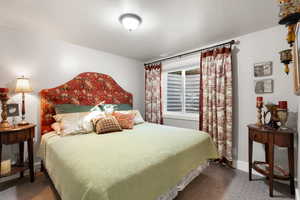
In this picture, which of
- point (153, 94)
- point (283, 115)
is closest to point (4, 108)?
point (153, 94)

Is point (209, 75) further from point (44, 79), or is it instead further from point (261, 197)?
point (44, 79)

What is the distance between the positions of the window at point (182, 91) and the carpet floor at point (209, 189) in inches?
59.2

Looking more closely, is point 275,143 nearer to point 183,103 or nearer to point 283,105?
point 283,105

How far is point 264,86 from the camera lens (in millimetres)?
2211

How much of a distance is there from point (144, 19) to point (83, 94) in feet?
6.34

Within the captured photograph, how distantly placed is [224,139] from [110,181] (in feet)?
7.59

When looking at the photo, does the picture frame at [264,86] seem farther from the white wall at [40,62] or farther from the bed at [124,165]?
the white wall at [40,62]

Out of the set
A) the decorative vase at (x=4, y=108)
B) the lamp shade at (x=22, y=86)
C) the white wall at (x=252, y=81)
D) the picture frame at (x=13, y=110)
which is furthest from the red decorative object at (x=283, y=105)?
the picture frame at (x=13, y=110)

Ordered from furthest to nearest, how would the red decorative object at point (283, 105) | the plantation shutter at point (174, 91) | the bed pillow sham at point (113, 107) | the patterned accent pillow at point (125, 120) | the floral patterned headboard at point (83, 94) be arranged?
the plantation shutter at point (174, 91), the bed pillow sham at point (113, 107), the patterned accent pillow at point (125, 120), the floral patterned headboard at point (83, 94), the red decorative object at point (283, 105)

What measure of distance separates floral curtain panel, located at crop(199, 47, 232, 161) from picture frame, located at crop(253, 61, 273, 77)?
38 cm

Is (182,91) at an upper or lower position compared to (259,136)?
upper

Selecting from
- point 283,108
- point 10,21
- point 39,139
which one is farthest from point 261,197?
point 10,21

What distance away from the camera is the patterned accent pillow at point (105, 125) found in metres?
2.23

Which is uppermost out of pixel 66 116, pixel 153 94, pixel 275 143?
pixel 153 94
